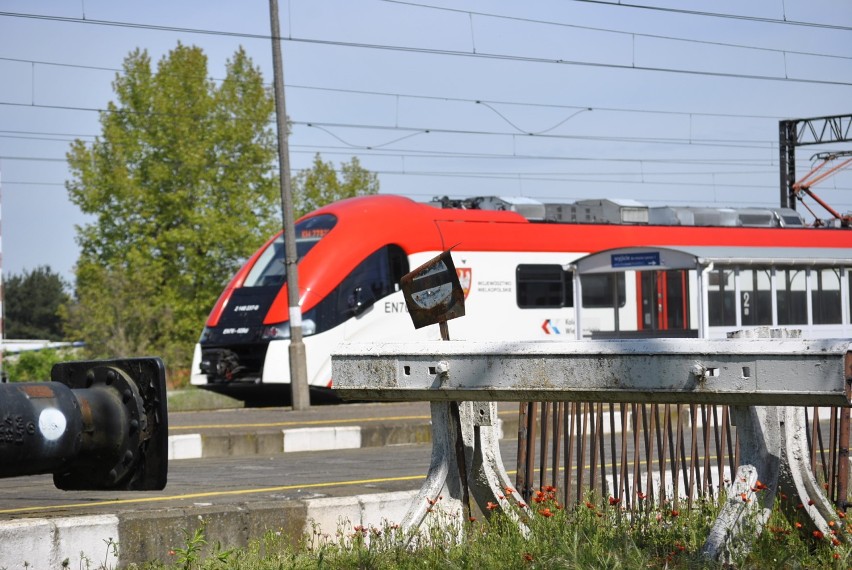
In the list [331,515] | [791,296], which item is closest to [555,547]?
[331,515]

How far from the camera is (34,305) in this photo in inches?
3150

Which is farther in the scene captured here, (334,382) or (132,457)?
(334,382)

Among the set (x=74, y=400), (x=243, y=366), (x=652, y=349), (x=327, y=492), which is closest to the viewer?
(x=74, y=400)

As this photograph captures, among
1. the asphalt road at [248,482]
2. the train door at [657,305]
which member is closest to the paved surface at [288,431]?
the asphalt road at [248,482]

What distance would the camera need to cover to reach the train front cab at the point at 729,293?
74.8 ft

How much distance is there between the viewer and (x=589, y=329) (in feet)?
77.9

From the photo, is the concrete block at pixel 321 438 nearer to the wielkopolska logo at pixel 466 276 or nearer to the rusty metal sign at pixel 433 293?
the wielkopolska logo at pixel 466 276

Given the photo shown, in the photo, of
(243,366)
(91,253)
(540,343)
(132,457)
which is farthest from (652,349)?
(91,253)

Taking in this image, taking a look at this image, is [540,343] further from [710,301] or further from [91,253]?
[91,253]

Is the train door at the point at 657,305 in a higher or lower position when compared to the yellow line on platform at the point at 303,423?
higher

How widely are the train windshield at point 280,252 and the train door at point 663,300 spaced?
6241 millimetres

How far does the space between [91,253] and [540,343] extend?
34828mm

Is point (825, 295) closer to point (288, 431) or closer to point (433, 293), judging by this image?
point (288, 431)

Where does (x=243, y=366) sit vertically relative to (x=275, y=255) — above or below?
below
